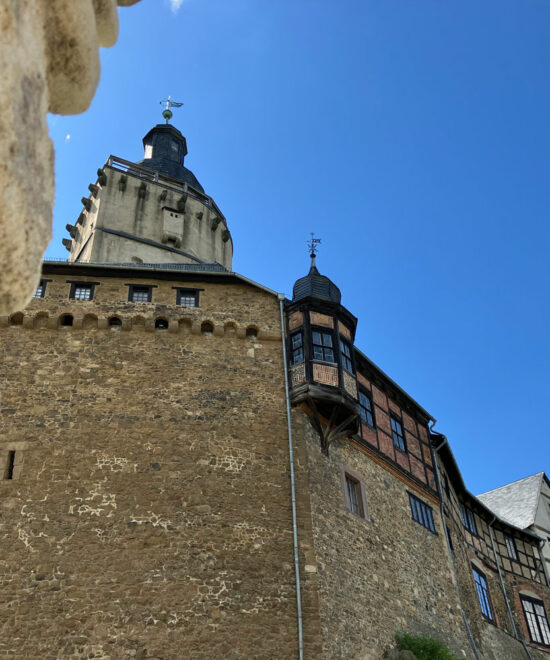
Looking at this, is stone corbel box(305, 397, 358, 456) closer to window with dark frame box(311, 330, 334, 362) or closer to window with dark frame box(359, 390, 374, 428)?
window with dark frame box(311, 330, 334, 362)

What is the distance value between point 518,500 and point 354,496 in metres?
17.9

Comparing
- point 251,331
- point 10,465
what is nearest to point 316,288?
point 251,331

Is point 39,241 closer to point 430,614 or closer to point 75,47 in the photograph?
point 75,47

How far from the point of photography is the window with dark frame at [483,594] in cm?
2358

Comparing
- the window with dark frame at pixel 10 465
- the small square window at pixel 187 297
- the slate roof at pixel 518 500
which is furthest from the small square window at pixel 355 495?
the slate roof at pixel 518 500

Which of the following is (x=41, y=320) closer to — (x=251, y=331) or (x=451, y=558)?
(x=251, y=331)

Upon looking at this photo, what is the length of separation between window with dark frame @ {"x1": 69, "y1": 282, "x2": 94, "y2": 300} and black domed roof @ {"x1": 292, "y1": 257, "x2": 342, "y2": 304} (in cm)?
543

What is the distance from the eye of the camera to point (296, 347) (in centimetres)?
1853

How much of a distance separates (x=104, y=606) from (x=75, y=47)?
12941 millimetres

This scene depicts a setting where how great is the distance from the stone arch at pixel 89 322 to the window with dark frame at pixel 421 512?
33.6ft

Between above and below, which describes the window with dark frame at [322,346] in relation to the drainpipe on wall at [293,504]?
above

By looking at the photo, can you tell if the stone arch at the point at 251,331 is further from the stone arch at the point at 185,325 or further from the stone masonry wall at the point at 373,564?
the stone masonry wall at the point at 373,564

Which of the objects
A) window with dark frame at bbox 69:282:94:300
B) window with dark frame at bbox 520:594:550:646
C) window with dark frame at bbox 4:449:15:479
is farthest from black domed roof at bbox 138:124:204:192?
window with dark frame at bbox 520:594:550:646

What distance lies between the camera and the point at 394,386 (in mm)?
22406
